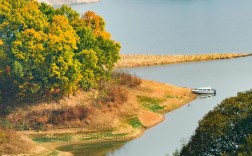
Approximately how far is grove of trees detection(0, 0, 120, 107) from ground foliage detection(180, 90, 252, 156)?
105 feet

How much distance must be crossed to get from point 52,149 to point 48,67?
1163 centimetres

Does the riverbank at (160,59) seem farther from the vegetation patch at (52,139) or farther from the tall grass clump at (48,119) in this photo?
the vegetation patch at (52,139)

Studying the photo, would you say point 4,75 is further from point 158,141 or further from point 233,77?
point 233,77

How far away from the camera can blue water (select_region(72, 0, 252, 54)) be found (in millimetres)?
115750

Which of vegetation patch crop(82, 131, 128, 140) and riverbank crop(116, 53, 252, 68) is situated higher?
riverbank crop(116, 53, 252, 68)

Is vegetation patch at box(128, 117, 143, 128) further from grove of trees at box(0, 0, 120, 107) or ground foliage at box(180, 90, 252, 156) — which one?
ground foliage at box(180, 90, 252, 156)

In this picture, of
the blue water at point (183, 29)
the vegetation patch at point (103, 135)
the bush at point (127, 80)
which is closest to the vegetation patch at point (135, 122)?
the vegetation patch at point (103, 135)

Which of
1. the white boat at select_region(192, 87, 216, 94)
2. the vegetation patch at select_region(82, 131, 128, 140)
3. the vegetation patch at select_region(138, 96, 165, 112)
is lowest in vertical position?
the vegetation patch at select_region(82, 131, 128, 140)

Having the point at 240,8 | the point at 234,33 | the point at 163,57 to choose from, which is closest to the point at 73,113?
the point at 163,57

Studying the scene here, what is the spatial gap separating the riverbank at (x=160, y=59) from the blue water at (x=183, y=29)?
7.68 metres

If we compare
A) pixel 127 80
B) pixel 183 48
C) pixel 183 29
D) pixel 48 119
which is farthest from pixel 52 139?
pixel 183 29

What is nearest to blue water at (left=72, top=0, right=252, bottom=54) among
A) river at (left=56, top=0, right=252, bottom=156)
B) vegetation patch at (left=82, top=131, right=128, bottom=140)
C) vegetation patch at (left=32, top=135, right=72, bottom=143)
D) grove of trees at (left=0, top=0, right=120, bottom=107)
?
river at (left=56, top=0, right=252, bottom=156)

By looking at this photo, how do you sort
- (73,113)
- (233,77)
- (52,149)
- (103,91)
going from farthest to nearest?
1. (233,77)
2. (103,91)
3. (73,113)
4. (52,149)

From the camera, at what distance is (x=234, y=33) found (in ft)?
426
